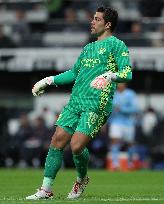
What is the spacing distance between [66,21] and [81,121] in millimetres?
15647

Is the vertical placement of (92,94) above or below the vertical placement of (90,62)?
below

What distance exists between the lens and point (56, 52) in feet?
80.6

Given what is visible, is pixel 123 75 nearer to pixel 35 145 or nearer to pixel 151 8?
pixel 35 145

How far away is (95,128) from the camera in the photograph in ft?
33.4

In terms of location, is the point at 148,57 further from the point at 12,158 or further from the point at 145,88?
the point at 12,158

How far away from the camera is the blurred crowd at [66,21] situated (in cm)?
2438

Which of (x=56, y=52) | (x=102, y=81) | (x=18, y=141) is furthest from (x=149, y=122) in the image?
(x=102, y=81)

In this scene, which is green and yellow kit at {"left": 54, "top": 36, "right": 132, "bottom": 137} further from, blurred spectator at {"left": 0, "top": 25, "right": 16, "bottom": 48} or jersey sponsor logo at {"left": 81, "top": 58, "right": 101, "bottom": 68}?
blurred spectator at {"left": 0, "top": 25, "right": 16, "bottom": 48}

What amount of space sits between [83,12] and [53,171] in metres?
16.8

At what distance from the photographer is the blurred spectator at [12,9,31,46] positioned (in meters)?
25.0

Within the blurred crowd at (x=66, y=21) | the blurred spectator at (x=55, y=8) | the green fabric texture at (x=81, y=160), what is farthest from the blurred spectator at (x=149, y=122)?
the green fabric texture at (x=81, y=160)

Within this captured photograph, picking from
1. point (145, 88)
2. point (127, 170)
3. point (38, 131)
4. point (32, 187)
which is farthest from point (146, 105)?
point (32, 187)

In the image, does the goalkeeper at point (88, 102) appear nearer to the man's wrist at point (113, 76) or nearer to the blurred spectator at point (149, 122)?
the man's wrist at point (113, 76)

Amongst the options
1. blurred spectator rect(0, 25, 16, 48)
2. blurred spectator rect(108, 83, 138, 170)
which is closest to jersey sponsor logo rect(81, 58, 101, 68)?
blurred spectator rect(108, 83, 138, 170)
